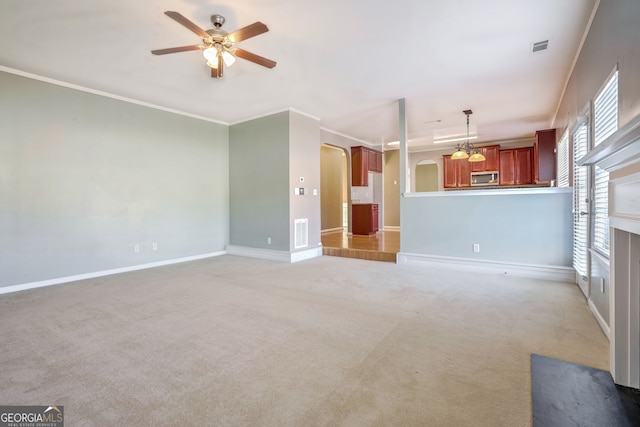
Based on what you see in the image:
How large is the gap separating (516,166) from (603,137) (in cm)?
631

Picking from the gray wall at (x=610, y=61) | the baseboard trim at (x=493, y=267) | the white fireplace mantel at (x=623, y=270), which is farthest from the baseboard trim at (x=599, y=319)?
the baseboard trim at (x=493, y=267)

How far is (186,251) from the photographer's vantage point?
5.82m

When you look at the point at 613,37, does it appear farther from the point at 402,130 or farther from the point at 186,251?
the point at 186,251

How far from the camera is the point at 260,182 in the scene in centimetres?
603

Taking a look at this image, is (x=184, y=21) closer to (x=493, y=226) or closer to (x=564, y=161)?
(x=493, y=226)

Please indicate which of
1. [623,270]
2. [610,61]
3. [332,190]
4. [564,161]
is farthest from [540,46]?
[332,190]

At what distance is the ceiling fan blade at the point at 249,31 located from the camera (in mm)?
2504

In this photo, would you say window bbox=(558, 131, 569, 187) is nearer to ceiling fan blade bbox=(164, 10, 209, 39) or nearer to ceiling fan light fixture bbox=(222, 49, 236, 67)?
ceiling fan light fixture bbox=(222, 49, 236, 67)

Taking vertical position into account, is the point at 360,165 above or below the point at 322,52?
below

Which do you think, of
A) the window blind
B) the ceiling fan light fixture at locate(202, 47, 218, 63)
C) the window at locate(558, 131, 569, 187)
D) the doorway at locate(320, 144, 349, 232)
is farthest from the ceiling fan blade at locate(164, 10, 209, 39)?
the doorway at locate(320, 144, 349, 232)

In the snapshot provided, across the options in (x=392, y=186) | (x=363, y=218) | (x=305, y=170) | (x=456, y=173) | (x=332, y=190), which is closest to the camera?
(x=305, y=170)

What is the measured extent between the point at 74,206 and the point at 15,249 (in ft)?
2.75

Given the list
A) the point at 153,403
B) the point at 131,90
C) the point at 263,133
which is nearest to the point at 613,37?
the point at 153,403

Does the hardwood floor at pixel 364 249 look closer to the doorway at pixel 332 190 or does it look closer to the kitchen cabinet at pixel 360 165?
the kitchen cabinet at pixel 360 165
